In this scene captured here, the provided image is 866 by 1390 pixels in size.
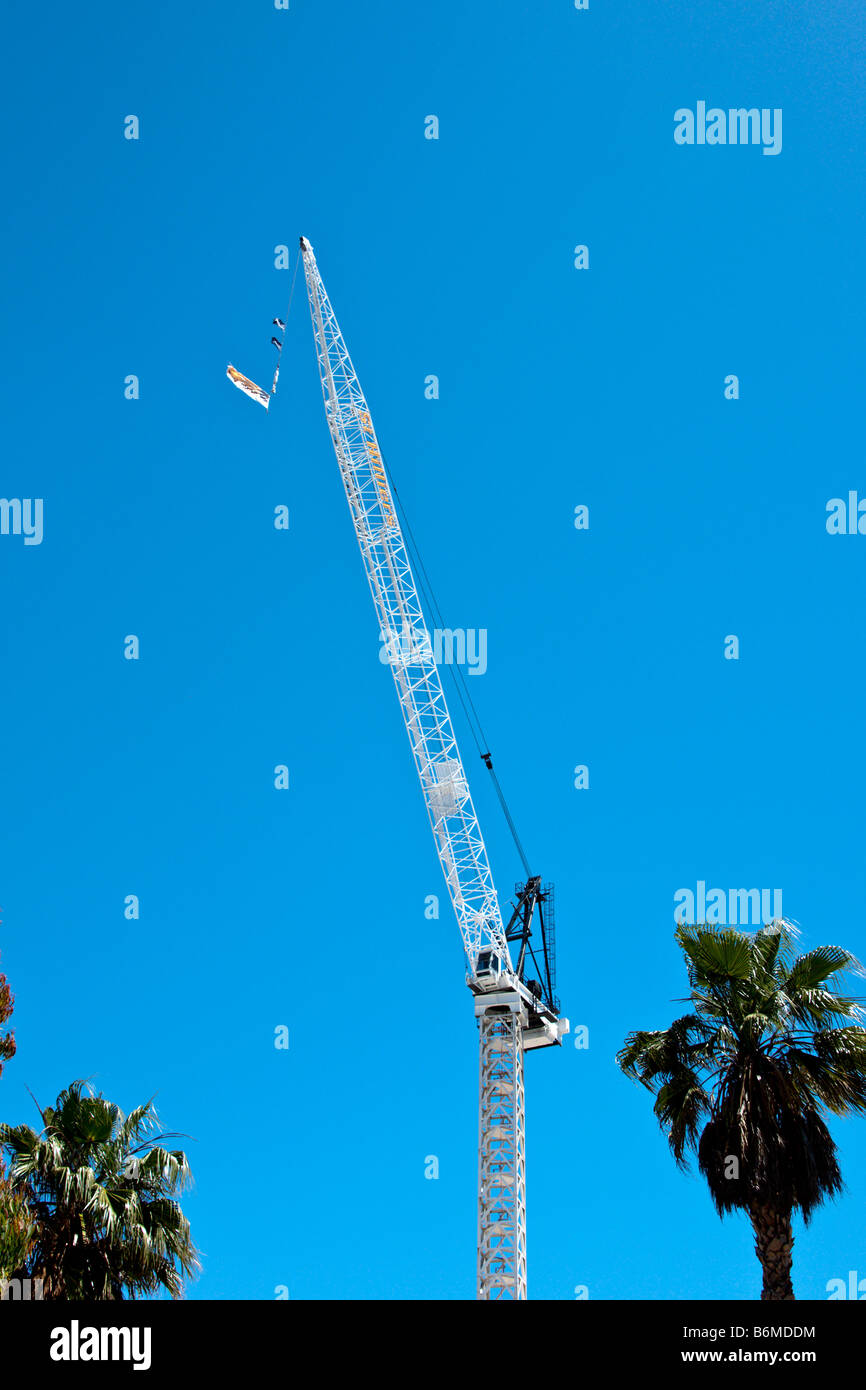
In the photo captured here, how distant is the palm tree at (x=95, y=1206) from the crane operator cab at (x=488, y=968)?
58.1 metres

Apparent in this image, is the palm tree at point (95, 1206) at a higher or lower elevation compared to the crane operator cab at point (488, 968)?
lower

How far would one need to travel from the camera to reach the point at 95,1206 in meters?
29.5

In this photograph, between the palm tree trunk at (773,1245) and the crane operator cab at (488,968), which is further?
the crane operator cab at (488,968)

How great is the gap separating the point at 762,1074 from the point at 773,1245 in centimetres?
317

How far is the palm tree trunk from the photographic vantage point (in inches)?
991

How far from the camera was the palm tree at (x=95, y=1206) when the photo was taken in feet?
96.2

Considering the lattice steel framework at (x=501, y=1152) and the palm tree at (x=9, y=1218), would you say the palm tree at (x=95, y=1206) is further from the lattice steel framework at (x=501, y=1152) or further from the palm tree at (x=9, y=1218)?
the lattice steel framework at (x=501, y=1152)

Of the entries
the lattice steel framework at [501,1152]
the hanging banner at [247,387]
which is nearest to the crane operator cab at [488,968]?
the lattice steel framework at [501,1152]

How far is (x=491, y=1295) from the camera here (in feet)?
274

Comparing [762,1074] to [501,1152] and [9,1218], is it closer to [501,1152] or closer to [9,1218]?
[9,1218]

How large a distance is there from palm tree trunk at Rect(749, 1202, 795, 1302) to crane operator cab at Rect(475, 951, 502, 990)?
63.1 meters
